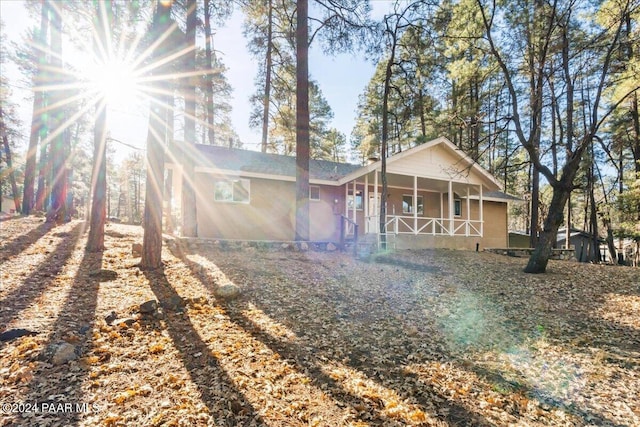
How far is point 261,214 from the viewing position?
1234 centimetres

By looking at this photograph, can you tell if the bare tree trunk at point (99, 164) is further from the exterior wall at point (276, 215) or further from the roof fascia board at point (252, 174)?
the exterior wall at point (276, 215)

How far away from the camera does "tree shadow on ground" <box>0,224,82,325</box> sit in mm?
3901

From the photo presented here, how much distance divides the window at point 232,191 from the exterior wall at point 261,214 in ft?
0.49

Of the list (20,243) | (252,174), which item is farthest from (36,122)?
(252,174)

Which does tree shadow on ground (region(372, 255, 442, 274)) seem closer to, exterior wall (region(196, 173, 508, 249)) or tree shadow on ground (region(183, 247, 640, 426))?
tree shadow on ground (region(183, 247, 640, 426))

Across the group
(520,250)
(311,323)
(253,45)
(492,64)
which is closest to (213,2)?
(253,45)

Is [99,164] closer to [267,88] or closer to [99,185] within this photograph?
[99,185]

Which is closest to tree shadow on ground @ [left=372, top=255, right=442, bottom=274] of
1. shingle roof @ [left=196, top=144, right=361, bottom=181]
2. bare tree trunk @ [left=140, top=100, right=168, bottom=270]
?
shingle roof @ [left=196, top=144, right=361, bottom=181]

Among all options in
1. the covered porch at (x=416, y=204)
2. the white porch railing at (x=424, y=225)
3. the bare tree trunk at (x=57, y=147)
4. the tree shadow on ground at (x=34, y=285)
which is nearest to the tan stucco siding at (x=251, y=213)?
the covered porch at (x=416, y=204)

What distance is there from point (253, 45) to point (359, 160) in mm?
18304

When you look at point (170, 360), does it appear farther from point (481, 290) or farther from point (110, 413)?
point (481, 290)

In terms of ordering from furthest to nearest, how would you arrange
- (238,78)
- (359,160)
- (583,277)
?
(359,160) < (238,78) < (583,277)

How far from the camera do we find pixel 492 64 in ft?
34.5

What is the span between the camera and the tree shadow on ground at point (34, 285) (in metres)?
3.90
